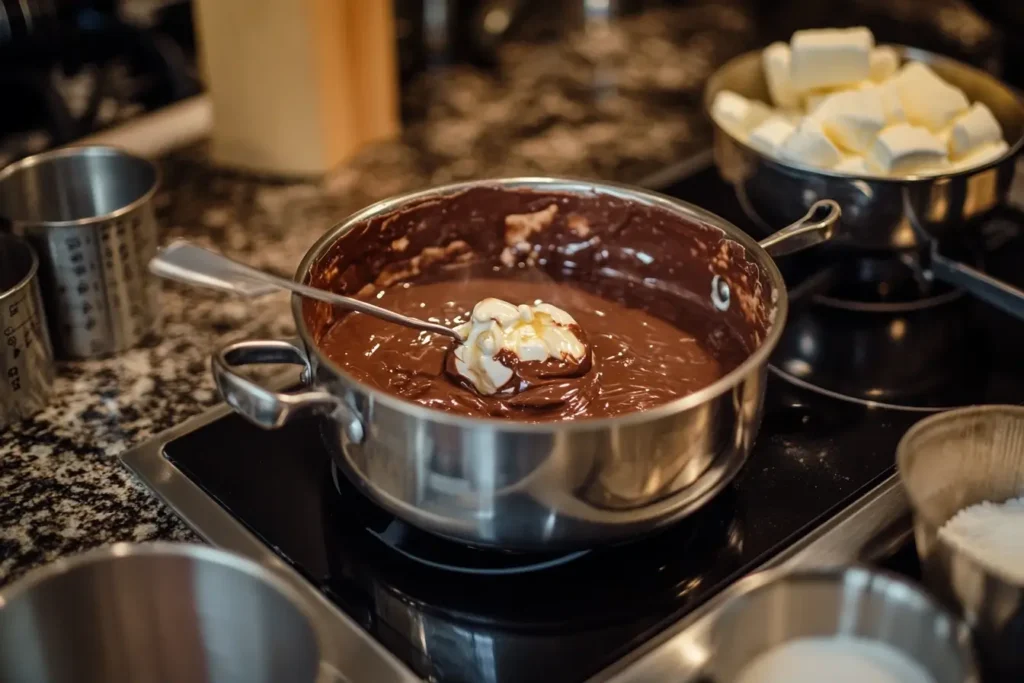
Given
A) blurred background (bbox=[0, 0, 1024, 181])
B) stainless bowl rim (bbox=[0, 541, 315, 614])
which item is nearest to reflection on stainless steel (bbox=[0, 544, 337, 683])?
stainless bowl rim (bbox=[0, 541, 315, 614])

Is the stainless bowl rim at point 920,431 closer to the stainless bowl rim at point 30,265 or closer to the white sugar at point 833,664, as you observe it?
the white sugar at point 833,664

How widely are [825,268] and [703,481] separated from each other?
448mm

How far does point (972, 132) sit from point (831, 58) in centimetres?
16

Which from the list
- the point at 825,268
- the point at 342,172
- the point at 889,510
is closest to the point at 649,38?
the point at 342,172

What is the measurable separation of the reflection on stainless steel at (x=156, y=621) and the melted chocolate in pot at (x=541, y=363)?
0.70 ft

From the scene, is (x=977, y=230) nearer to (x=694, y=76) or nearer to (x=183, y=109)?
(x=694, y=76)

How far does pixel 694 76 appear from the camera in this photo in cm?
164

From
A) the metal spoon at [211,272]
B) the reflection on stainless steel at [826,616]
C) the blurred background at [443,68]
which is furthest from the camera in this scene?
the blurred background at [443,68]

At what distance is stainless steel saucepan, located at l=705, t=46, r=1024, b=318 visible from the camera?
100 cm

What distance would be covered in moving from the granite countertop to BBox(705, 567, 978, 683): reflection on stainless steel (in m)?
0.41

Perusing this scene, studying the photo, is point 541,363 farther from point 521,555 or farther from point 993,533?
point 993,533

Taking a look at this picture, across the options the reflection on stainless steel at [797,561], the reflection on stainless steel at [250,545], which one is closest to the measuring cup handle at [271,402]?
the reflection on stainless steel at [250,545]

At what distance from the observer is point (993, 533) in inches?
28.8

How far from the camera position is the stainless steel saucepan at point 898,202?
1.00 meters
